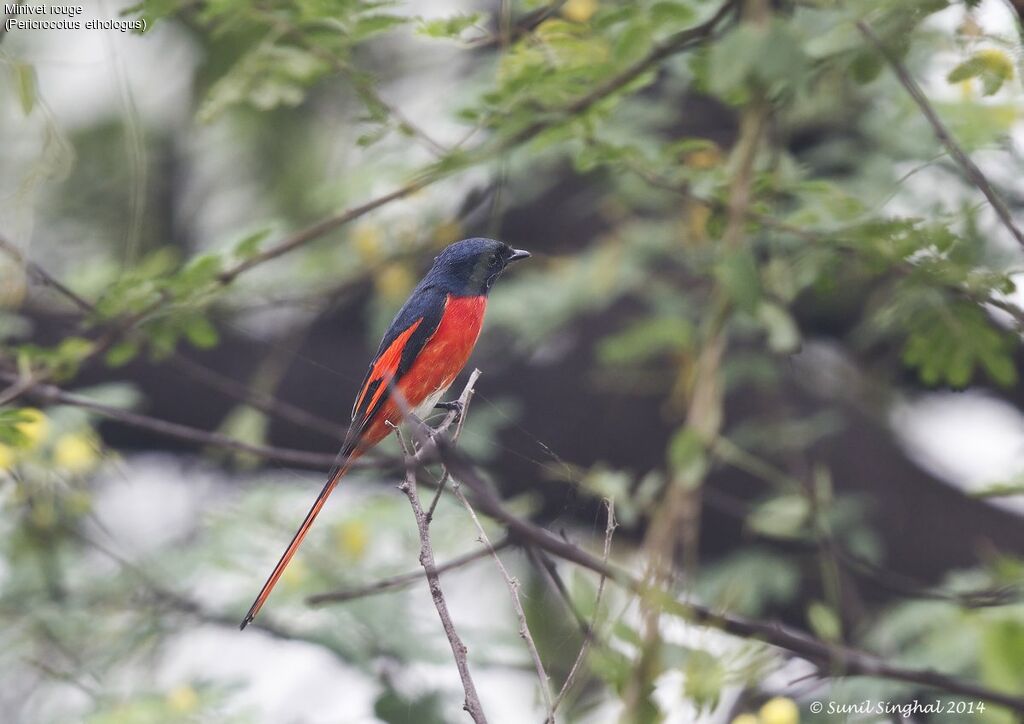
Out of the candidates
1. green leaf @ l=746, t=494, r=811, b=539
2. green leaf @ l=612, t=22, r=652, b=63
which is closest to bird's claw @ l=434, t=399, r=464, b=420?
green leaf @ l=612, t=22, r=652, b=63

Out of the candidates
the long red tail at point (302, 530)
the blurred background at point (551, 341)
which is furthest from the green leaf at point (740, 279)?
the long red tail at point (302, 530)

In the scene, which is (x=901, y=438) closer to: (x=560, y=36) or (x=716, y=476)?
(x=716, y=476)

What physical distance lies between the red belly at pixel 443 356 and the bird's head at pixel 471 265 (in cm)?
2

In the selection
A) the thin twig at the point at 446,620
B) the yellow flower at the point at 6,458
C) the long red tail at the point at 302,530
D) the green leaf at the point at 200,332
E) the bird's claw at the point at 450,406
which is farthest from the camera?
the yellow flower at the point at 6,458

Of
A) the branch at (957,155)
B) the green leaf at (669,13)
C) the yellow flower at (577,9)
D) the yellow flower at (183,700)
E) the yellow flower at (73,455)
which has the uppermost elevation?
the green leaf at (669,13)

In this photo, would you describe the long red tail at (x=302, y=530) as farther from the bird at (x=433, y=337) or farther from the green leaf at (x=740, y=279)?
the green leaf at (x=740, y=279)

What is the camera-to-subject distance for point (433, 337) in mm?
2111

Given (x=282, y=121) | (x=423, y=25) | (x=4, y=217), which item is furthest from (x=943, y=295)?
(x=282, y=121)

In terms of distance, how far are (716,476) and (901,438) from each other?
2.68 ft

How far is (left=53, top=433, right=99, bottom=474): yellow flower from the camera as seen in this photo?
3537mm

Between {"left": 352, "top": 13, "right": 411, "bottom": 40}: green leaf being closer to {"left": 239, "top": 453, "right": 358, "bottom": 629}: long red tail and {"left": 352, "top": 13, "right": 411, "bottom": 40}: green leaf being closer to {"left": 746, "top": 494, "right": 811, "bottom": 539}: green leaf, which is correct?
{"left": 239, "top": 453, "right": 358, "bottom": 629}: long red tail

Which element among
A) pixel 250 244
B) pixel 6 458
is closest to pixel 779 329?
pixel 250 244

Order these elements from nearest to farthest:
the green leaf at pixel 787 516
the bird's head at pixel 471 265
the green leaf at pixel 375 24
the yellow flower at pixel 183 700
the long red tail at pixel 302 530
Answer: the long red tail at pixel 302 530 < the bird's head at pixel 471 265 < the green leaf at pixel 375 24 < the green leaf at pixel 787 516 < the yellow flower at pixel 183 700

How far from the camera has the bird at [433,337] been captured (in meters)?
1.97
